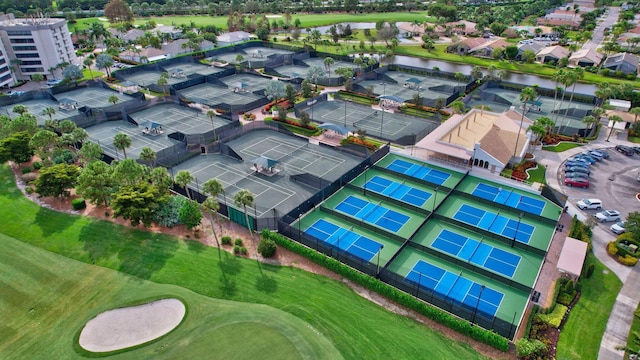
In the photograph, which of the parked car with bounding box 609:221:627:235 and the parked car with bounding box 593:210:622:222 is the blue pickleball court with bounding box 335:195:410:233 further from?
the parked car with bounding box 609:221:627:235

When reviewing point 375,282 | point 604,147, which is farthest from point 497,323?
point 604,147

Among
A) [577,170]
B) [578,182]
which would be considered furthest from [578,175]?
[578,182]

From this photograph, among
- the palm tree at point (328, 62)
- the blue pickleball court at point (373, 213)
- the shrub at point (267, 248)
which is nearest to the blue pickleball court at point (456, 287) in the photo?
the blue pickleball court at point (373, 213)

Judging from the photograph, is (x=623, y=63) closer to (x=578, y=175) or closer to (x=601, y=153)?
(x=601, y=153)

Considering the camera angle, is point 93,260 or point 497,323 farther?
point 93,260

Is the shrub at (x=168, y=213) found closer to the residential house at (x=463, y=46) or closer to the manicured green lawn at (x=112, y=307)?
the manicured green lawn at (x=112, y=307)

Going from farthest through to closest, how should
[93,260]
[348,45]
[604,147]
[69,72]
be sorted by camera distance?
[348,45] < [69,72] < [604,147] < [93,260]

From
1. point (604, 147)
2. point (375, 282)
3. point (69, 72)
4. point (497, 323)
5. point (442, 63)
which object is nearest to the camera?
point (497, 323)

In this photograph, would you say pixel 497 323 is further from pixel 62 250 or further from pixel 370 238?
pixel 62 250
